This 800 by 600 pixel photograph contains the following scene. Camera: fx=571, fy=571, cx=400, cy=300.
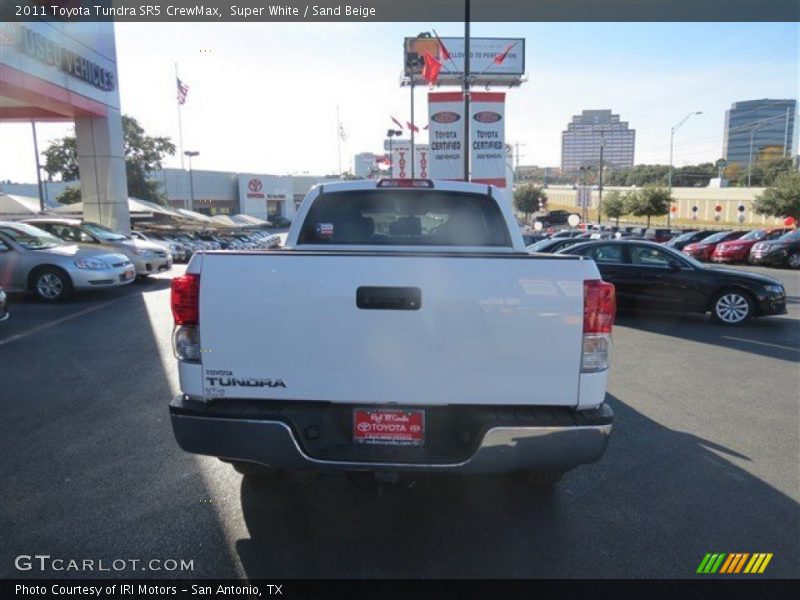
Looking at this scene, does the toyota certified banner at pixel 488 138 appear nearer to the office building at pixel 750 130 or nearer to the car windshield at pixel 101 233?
the car windshield at pixel 101 233

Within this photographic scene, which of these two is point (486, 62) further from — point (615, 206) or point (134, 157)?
point (134, 157)

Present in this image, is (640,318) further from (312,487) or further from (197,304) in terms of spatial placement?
(197,304)

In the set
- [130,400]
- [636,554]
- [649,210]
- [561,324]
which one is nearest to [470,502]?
[636,554]

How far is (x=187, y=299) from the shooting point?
2791 millimetres

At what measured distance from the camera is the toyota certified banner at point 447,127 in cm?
1888

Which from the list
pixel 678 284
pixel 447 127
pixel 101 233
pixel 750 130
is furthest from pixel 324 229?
pixel 750 130

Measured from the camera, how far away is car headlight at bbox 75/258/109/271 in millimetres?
12062

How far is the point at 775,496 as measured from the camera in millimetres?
3730

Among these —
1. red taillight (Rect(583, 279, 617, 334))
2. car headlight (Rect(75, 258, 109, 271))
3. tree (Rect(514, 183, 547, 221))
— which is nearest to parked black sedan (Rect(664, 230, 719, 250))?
car headlight (Rect(75, 258, 109, 271))

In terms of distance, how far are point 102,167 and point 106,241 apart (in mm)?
6305

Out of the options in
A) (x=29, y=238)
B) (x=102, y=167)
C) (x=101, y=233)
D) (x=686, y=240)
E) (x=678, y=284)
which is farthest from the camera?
(x=686, y=240)

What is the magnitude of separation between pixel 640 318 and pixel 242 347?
9682mm

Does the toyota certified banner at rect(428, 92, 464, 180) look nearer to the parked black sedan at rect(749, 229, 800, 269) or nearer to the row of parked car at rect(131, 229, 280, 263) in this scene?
the row of parked car at rect(131, 229, 280, 263)

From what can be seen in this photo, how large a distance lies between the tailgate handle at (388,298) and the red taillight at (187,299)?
792 millimetres
